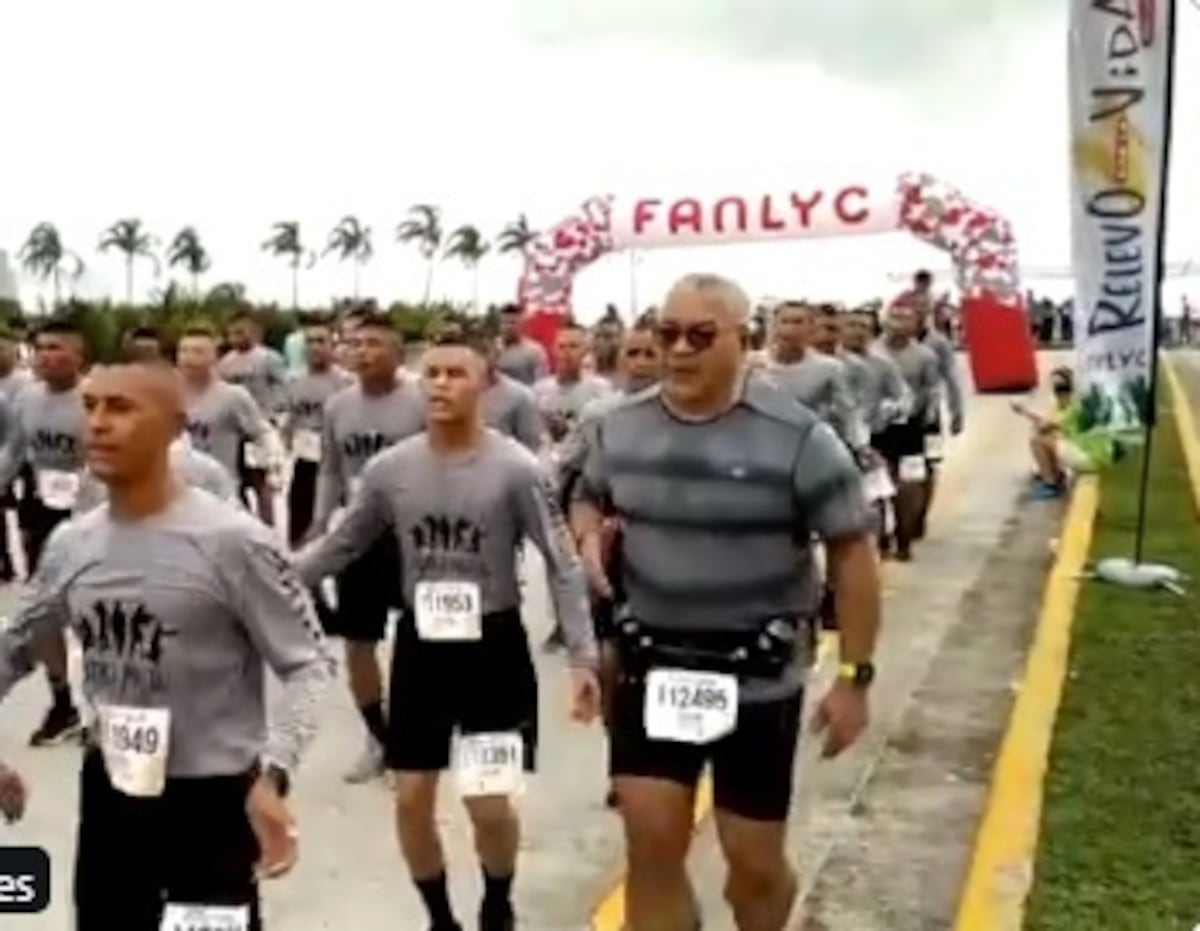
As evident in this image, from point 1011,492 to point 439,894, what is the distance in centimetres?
1789

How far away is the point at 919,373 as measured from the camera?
59.3 feet

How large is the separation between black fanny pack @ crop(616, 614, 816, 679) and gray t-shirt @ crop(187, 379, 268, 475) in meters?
6.36

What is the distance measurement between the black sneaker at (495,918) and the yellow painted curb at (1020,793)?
1.35m

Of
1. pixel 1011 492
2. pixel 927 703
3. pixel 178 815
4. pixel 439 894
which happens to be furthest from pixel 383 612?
pixel 1011 492

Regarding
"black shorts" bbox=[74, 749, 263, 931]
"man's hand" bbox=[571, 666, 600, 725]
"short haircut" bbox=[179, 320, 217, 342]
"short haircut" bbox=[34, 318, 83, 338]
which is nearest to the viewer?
"black shorts" bbox=[74, 749, 263, 931]

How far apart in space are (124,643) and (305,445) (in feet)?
33.2

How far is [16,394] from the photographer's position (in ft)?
42.0

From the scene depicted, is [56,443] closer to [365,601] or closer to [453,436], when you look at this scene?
[365,601]

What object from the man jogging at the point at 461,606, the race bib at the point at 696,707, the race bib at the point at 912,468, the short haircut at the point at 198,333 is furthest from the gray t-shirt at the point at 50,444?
the race bib at the point at 912,468

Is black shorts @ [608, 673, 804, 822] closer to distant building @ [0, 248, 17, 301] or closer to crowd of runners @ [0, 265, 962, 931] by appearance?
→ crowd of runners @ [0, 265, 962, 931]

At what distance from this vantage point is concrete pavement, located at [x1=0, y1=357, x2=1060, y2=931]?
7504mm

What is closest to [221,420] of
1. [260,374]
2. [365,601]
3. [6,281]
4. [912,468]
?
[365,601]

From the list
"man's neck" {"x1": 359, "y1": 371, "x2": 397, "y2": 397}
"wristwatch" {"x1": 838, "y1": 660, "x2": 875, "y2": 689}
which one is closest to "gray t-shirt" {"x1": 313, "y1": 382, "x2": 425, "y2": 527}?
"man's neck" {"x1": 359, "y1": 371, "x2": 397, "y2": 397}

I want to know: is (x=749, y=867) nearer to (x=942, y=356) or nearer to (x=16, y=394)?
(x=16, y=394)
